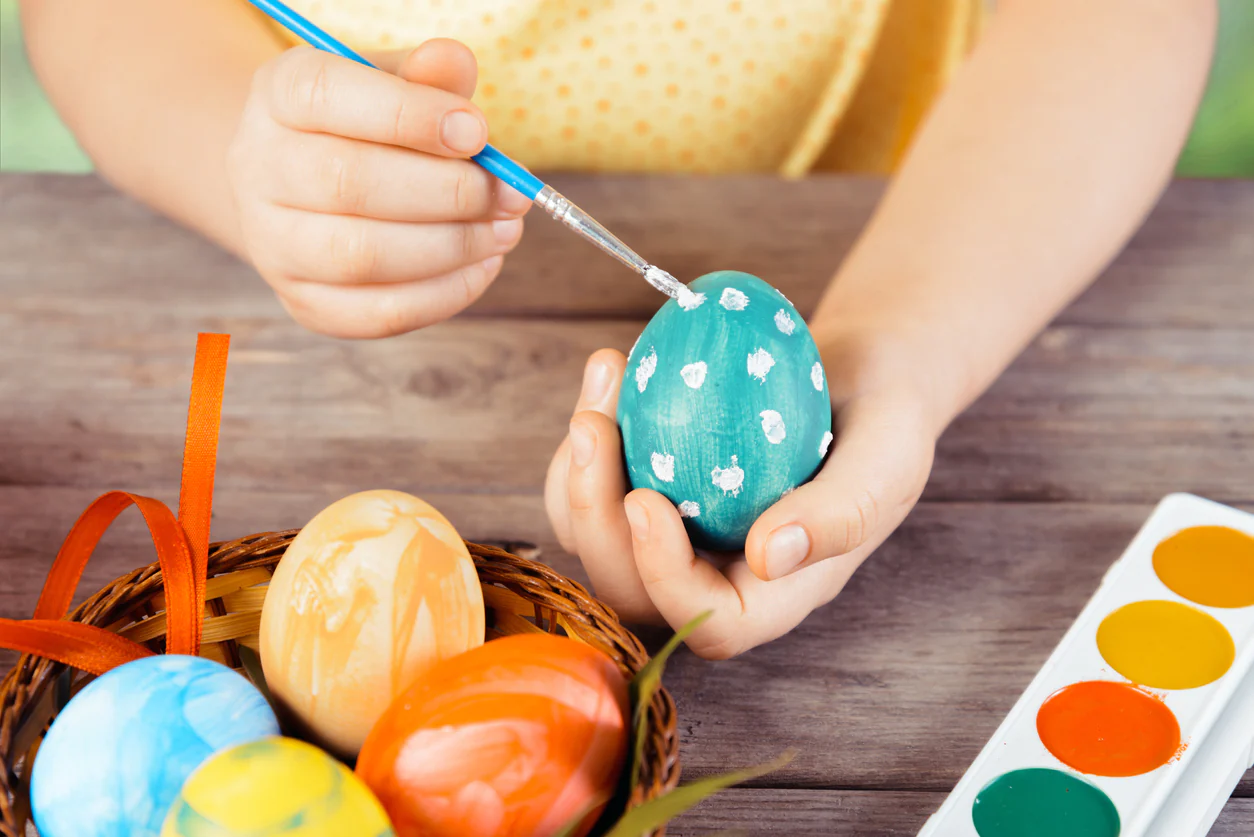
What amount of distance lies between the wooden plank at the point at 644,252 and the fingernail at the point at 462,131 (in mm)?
292

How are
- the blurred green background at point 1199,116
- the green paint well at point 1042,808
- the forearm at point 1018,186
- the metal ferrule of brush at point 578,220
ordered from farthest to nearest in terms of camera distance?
the blurred green background at point 1199,116
the forearm at point 1018,186
the metal ferrule of brush at point 578,220
the green paint well at point 1042,808

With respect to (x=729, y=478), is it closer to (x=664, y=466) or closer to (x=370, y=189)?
(x=664, y=466)

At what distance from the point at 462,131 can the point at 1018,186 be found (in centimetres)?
46

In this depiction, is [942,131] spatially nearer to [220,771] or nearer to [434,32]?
[434,32]

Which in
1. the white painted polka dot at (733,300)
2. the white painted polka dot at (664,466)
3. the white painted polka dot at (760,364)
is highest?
the white painted polka dot at (733,300)

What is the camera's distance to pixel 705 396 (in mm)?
483

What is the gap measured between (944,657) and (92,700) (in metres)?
0.43

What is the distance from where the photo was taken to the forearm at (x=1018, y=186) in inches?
26.1

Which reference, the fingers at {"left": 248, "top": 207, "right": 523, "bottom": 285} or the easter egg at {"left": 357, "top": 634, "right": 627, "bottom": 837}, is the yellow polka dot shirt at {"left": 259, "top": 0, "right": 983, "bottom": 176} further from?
the easter egg at {"left": 357, "top": 634, "right": 627, "bottom": 837}

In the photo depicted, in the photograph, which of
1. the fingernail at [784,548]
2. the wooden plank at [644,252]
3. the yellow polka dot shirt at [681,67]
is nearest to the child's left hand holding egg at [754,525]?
the fingernail at [784,548]

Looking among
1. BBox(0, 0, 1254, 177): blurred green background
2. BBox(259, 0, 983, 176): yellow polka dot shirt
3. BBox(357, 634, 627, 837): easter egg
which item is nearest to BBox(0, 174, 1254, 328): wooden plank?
BBox(259, 0, 983, 176): yellow polka dot shirt

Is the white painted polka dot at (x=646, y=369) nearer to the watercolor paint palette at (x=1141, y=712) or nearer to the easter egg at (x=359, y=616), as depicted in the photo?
the easter egg at (x=359, y=616)

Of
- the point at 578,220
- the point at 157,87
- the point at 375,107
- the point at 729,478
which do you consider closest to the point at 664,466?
the point at 729,478

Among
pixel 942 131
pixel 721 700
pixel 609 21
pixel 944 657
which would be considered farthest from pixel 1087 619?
pixel 609 21
